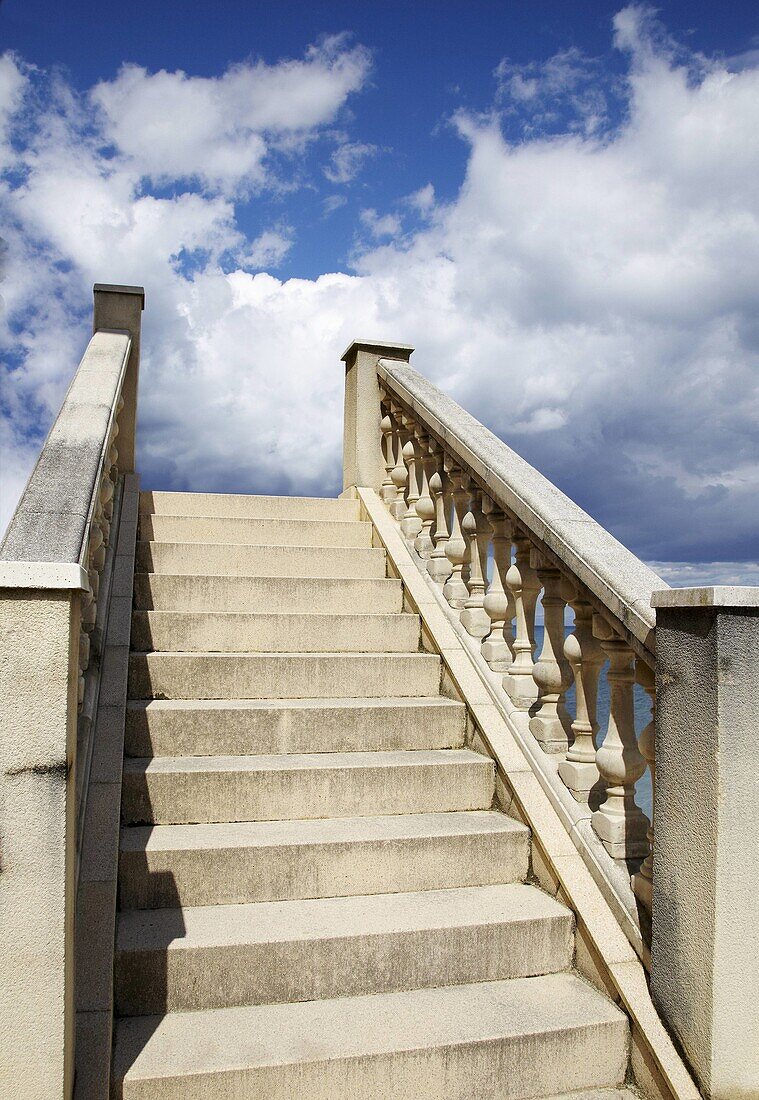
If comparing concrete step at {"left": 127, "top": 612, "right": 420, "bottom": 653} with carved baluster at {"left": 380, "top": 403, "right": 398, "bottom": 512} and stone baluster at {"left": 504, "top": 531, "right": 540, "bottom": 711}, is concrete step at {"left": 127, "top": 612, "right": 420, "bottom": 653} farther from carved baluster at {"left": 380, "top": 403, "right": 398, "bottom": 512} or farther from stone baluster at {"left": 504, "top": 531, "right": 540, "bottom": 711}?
carved baluster at {"left": 380, "top": 403, "right": 398, "bottom": 512}

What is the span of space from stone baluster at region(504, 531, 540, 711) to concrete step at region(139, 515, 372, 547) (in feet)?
6.63

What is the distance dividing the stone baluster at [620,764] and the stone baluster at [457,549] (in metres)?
1.70

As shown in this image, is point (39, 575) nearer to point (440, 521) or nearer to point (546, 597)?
point (546, 597)

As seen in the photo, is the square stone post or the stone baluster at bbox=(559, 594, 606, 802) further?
the stone baluster at bbox=(559, 594, 606, 802)

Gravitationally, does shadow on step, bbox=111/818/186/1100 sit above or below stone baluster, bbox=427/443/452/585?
below

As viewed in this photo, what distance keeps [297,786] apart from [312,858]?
41 cm

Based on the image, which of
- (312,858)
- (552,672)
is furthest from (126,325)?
(312,858)

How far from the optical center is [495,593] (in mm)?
4531

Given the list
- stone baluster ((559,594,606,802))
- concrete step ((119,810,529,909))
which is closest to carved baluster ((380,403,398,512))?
stone baluster ((559,594,606,802))

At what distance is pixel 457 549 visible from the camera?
5.09 metres

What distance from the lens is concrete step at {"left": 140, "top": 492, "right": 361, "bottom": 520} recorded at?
6109 millimetres

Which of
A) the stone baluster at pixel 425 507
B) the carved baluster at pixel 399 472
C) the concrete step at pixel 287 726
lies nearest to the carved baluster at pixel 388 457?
the carved baluster at pixel 399 472

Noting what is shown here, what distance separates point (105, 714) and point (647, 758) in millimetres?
2299

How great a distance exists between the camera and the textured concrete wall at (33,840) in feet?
7.01
